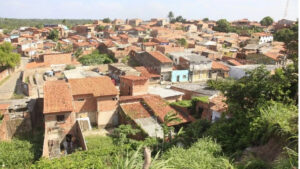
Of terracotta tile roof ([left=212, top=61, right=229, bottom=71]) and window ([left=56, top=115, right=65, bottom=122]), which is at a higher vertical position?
terracotta tile roof ([left=212, top=61, right=229, bottom=71])

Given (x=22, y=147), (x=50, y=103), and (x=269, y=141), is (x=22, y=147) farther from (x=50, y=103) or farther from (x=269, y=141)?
(x=269, y=141)

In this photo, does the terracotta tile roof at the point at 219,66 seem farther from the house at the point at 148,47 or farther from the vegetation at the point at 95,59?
the vegetation at the point at 95,59

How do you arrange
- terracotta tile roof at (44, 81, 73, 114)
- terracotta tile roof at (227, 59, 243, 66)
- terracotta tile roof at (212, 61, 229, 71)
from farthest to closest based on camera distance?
terracotta tile roof at (227, 59, 243, 66), terracotta tile roof at (212, 61, 229, 71), terracotta tile roof at (44, 81, 73, 114)

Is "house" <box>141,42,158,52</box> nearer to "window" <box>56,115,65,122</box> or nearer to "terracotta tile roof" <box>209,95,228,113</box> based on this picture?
"terracotta tile roof" <box>209,95,228,113</box>

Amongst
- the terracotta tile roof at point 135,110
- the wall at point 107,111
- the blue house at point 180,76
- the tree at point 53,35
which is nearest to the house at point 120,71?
the blue house at point 180,76

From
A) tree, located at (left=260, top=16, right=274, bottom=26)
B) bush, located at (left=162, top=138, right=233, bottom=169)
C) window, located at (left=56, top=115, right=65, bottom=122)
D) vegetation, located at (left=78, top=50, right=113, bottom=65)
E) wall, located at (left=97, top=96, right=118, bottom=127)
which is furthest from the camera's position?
tree, located at (left=260, top=16, right=274, bottom=26)

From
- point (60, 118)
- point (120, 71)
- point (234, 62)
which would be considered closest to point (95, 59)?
point (120, 71)

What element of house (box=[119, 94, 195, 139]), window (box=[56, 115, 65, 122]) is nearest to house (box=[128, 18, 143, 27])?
house (box=[119, 94, 195, 139])

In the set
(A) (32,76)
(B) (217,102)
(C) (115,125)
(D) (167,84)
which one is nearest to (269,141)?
(B) (217,102)

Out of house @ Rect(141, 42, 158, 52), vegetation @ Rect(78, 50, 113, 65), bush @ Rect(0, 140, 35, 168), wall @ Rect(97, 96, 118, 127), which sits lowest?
bush @ Rect(0, 140, 35, 168)

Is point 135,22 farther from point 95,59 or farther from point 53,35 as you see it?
point 95,59
